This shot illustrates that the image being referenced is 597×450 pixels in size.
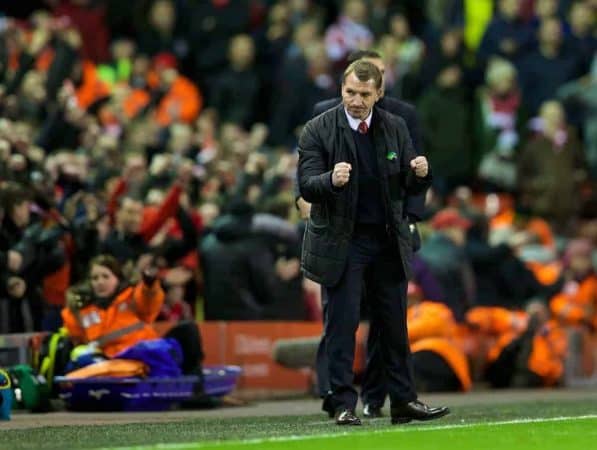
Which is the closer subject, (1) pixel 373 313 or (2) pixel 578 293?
(1) pixel 373 313

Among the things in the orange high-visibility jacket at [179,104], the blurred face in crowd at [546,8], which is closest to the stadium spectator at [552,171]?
the blurred face in crowd at [546,8]

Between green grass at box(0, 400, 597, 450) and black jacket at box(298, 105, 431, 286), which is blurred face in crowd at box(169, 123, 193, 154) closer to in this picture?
green grass at box(0, 400, 597, 450)

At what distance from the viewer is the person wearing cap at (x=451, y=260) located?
1909 centimetres

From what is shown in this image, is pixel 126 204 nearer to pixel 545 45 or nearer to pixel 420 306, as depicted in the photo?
pixel 420 306

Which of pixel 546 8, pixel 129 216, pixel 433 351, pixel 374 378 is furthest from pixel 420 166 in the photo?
pixel 546 8

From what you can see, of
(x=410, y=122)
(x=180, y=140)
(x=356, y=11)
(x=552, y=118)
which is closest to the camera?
(x=410, y=122)

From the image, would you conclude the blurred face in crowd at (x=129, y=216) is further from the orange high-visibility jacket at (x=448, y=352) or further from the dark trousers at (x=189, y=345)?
the orange high-visibility jacket at (x=448, y=352)

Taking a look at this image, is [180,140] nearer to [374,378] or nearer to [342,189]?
[374,378]

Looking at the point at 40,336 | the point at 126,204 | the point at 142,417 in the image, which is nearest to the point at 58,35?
the point at 126,204

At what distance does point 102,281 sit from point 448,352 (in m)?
4.25

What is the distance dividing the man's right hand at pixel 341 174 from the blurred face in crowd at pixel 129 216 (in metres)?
4.99

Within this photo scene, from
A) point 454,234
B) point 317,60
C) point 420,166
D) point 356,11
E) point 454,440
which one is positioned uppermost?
point 356,11

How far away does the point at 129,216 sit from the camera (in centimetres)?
1602

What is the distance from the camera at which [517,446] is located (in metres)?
10.2
